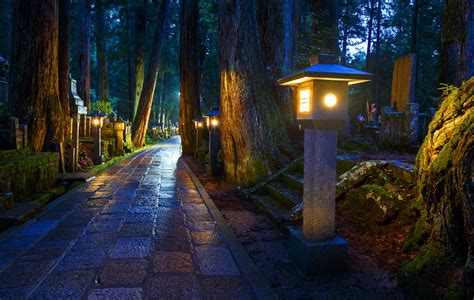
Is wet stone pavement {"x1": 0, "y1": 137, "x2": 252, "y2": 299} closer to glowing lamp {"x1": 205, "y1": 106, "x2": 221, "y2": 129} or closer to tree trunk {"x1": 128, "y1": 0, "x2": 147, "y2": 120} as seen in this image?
glowing lamp {"x1": 205, "y1": 106, "x2": 221, "y2": 129}

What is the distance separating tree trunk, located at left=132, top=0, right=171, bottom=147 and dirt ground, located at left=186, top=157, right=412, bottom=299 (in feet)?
57.0

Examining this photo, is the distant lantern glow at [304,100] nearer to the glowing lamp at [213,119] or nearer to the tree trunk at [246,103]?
the tree trunk at [246,103]

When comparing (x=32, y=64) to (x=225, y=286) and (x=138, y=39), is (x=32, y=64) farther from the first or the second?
(x=138, y=39)

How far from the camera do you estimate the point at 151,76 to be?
70.0 feet

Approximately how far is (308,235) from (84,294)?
247 cm

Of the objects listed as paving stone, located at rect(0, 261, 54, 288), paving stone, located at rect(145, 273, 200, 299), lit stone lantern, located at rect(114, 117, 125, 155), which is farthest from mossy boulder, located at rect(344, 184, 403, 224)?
lit stone lantern, located at rect(114, 117, 125, 155)

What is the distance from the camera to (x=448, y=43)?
11.4m

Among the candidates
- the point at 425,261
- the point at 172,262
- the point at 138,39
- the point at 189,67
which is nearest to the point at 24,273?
the point at 172,262

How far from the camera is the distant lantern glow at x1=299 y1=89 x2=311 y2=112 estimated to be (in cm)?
392

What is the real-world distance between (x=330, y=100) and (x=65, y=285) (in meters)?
3.53

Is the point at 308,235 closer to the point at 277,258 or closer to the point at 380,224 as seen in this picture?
the point at 277,258

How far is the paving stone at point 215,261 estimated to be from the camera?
3779mm

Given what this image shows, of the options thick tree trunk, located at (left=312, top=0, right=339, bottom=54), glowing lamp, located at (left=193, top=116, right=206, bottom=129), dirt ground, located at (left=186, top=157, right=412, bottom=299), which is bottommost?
dirt ground, located at (left=186, top=157, right=412, bottom=299)

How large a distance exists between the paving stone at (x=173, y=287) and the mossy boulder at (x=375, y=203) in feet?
9.08
